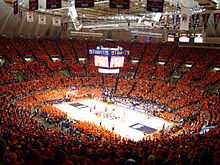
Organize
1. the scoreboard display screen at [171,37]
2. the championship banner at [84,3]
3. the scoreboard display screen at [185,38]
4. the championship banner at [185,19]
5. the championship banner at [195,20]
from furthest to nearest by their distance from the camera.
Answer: the scoreboard display screen at [171,37], the scoreboard display screen at [185,38], the championship banner at [195,20], the championship banner at [185,19], the championship banner at [84,3]

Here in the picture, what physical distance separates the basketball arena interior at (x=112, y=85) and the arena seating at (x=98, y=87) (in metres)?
0.07

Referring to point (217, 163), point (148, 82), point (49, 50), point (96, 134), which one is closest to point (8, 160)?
point (217, 163)

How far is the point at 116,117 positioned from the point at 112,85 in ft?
31.1

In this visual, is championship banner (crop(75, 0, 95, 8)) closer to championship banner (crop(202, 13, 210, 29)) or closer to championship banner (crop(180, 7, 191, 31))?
championship banner (crop(180, 7, 191, 31))

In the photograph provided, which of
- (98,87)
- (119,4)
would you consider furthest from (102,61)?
(119,4)

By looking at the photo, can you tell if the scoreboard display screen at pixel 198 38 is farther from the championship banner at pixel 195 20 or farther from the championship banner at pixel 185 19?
the championship banner at pixel 185 19

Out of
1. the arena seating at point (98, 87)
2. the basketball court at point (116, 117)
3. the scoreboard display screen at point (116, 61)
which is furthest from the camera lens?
the scoreboard display screen at point (116, 61)

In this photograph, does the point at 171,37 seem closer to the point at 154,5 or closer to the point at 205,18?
the point at 205,18

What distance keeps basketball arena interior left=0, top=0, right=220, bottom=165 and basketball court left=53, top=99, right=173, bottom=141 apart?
0.08 meters

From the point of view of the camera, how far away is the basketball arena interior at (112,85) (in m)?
13.4

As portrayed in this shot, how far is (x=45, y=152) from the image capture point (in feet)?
28.4

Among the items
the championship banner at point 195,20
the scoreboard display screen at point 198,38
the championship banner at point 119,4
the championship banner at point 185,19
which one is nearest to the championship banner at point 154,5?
the championship banner at point 119,4

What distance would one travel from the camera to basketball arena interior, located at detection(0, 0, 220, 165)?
13.4 metres

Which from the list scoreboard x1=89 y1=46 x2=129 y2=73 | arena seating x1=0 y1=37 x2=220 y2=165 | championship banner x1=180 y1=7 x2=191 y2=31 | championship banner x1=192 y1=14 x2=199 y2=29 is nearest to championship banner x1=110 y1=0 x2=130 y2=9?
arena seating x1=0 y1=37 x2=220 y2=165
